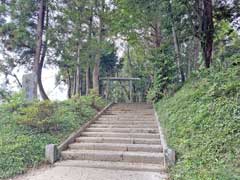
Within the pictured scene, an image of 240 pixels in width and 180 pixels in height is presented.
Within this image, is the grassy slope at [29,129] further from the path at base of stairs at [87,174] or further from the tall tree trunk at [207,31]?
the tall tree trunk at [207,31]

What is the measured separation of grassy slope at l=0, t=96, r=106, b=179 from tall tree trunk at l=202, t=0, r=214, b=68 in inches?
179

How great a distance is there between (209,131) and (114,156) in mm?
2064

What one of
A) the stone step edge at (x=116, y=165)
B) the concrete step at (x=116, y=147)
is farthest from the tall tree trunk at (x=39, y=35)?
the stone step edge at (x=116, y=165)

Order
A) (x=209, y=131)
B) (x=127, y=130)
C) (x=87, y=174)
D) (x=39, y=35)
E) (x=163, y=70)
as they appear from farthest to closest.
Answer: (x=39, y=35), (x=163, y=70), (x=127, y=130), (x=87, y=174), (x=209, y=131)

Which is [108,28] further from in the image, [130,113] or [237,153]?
[237,153]

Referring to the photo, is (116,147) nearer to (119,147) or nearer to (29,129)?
(119,147)

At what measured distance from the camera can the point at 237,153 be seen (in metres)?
3.62

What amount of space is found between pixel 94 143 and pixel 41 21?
6046 millimetres

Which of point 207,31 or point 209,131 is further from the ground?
point 207,31

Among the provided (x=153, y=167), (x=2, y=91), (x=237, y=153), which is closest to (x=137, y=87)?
(x=2, y=91)

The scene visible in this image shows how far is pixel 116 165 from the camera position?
200 inches

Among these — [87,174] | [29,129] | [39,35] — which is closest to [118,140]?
[87,174]

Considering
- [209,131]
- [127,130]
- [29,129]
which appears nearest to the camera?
[209,131]

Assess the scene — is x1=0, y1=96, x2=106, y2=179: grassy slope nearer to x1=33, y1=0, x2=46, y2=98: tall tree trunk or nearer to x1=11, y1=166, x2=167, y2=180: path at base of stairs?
x1=11, y1=166, x2=167, y2=180: path at base of stairs
